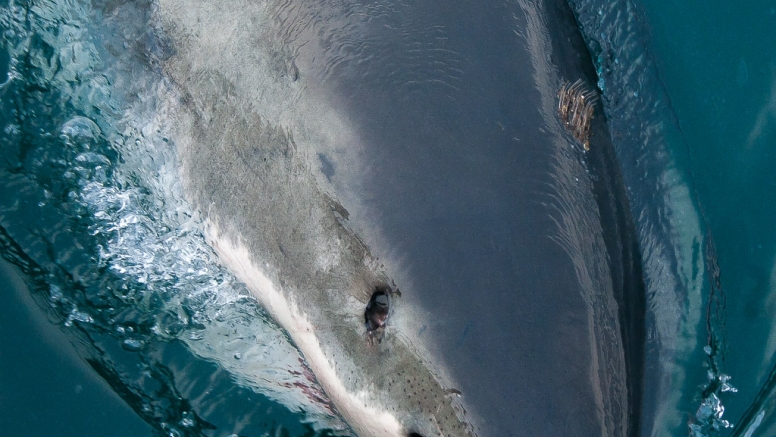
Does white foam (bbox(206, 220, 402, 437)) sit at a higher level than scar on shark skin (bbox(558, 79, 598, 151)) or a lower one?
lower

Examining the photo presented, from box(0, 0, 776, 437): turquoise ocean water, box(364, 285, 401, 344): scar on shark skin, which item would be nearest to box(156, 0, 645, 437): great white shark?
box(364, 285, 401, 344): scar on shark skin

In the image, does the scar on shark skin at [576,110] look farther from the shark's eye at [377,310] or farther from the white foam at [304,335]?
the white foam at [304,335]

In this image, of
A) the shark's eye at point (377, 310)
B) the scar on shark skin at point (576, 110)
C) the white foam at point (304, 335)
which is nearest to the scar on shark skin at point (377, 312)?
the shark's eye at point (377, 310)

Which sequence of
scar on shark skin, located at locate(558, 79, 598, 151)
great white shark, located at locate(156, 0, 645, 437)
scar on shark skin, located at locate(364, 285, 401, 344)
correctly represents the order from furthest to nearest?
scar on shark skin, located at locate(558, 79, 598, 151) → scar on shark skin, located at locate(364, 285, 401, 344) → great white shark, located at locate(156, 0, 645, 437)

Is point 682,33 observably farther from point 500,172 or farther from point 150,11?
point 150,11

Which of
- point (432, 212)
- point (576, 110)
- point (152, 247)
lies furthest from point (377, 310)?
point (152, 247)

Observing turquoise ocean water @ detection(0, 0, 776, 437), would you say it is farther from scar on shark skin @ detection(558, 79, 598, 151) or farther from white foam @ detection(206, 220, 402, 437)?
scar on shark skin @ detection(558, 79, 598, 151)

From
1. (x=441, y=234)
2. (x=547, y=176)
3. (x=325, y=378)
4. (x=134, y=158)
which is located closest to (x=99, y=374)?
(x=134, y=158)
